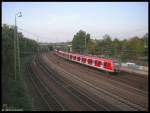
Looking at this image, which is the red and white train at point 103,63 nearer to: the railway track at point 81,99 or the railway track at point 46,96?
the railway track at point 81,99

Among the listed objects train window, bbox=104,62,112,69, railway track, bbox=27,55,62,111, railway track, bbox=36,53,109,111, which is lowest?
railway track, bbox=27,55,62,111

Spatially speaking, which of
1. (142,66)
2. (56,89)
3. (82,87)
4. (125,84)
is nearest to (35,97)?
(56,89)

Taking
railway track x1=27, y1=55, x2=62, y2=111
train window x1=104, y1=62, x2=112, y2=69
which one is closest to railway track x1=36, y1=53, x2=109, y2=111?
railway track x1=27, y1=55, x2=62, y2=111

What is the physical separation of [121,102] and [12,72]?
57.4 ft

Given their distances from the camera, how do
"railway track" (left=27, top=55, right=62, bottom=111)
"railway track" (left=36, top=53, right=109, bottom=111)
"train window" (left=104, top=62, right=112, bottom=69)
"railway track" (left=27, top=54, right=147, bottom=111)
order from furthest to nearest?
"train window" (left=104, top=62, right=112, bottom=69) < "railway track" (left=27, top=55, right=62, bottom=111) < "railway track" (left=27, top=54, right=147, bottom=111) < "railway track" (left=36, top=53, right=109, bottom=111)

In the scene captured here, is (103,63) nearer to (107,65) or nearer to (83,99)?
(107,65)

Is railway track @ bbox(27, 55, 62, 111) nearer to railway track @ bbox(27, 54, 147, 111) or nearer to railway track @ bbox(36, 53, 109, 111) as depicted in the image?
railway track @ bbox(27, 54, 147, 111)

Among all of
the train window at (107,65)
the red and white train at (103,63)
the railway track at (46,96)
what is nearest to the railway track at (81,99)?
the railway track at (46,96)

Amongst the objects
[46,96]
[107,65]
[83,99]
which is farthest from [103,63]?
[83,99]

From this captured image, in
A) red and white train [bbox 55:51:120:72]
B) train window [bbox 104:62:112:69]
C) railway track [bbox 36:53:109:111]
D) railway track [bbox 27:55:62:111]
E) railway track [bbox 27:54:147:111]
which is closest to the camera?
railway track [bbox 36:53:109:111]

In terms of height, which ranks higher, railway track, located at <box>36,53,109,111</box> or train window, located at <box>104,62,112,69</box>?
train window, located at <box>104,62,112,69</box>

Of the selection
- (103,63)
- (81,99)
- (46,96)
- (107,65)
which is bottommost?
(46,96)

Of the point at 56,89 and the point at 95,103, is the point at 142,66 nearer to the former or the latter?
the point at 56,89

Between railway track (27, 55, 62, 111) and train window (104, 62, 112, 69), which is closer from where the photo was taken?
railway track (27, 55, 62, 111)
